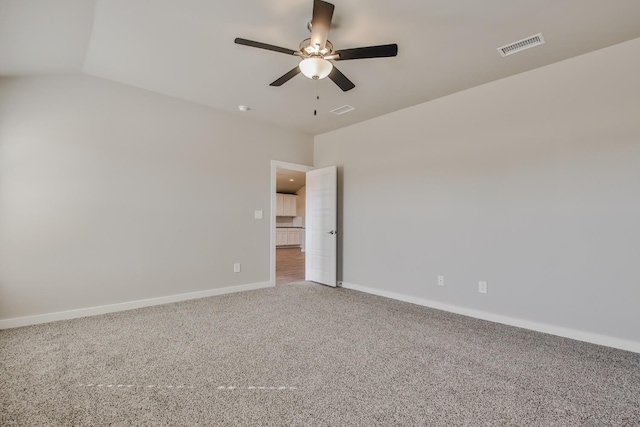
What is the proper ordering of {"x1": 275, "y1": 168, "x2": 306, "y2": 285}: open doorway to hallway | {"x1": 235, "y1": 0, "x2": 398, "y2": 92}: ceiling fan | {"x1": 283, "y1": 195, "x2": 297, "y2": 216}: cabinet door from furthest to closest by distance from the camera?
{"x1": 283, "y1": 195, "x2": 297, "y2": 216}: cabinet door < {"x1": 275, "y1": 168, "x2": 306, "y2": 285}: open doorway to hallway < {"x1": 235, "y1": 0, "x2": 398, "y2": 92}: ceiling fan

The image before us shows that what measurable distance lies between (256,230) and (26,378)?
2.98m

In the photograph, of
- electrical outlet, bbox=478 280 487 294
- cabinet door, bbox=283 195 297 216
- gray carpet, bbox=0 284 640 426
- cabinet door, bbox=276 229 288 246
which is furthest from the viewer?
cabinet door, bbox=283 195 297 216

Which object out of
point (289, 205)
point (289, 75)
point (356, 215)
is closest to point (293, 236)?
point (289, 205)

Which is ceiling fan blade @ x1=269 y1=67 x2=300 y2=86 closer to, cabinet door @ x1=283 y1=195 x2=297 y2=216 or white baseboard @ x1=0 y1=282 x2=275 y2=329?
white baseboard @ x1=0 y1=282 x2=275 y2=329

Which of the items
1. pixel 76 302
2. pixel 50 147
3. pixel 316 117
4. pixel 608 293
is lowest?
pixel 76 302

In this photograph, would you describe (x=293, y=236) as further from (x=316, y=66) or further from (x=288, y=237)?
(x=316, y=66)

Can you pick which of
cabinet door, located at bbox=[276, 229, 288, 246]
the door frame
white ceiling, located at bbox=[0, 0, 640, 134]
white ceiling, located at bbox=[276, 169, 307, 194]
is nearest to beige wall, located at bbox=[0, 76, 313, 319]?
the door frame

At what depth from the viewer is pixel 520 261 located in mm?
3086

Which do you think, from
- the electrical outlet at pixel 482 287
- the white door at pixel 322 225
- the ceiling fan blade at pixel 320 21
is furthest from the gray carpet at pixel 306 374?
the ceiling fan blade at pixel 320 21

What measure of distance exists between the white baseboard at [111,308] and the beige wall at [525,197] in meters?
2.19

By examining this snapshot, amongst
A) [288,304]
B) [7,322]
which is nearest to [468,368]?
[288,304]

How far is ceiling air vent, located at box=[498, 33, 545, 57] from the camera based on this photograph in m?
2.54

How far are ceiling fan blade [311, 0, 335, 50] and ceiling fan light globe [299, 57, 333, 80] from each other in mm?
97

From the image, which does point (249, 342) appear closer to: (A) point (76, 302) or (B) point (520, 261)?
(A) point (76, 302)
